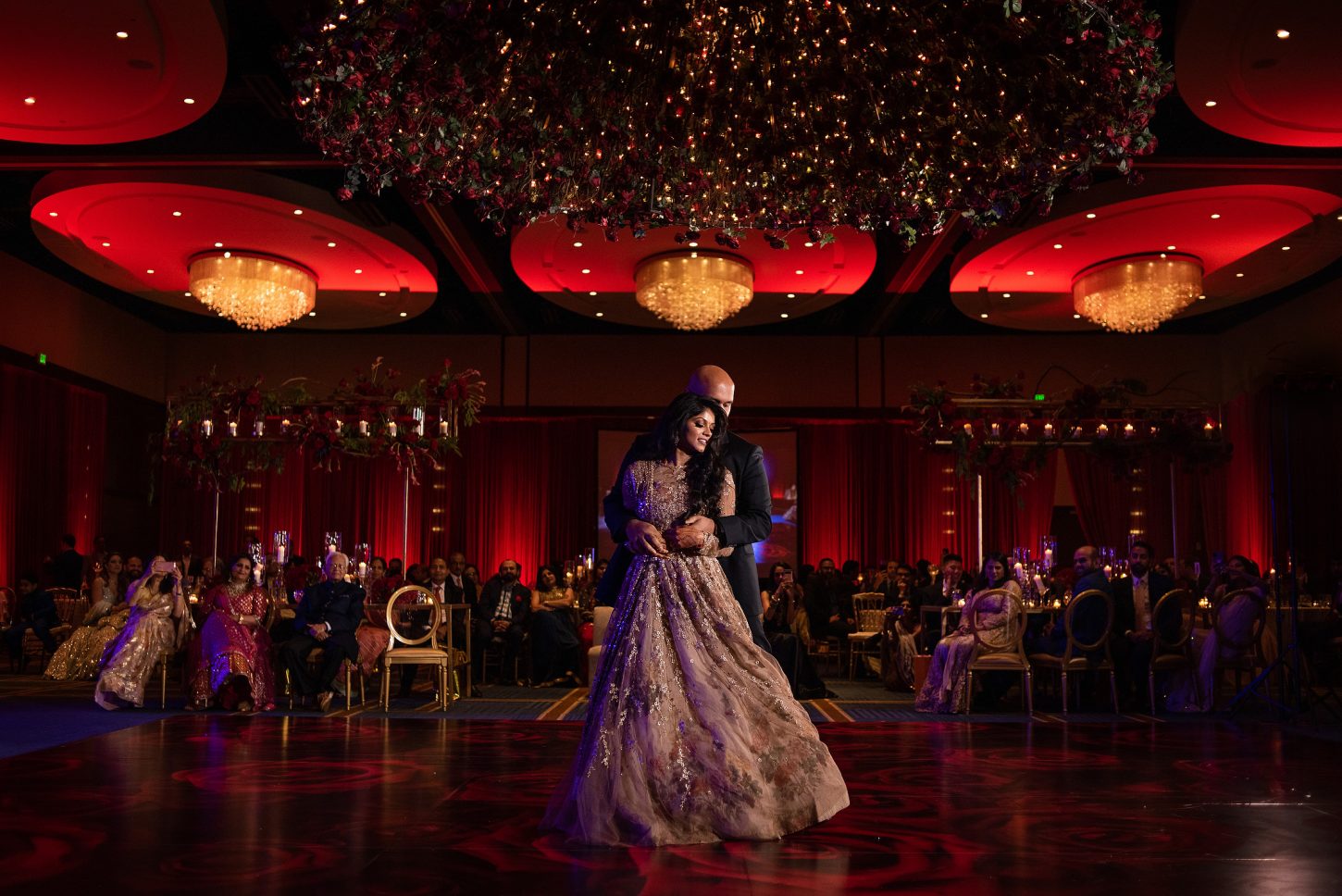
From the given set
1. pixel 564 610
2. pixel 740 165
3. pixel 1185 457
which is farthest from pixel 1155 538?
pixel 740 165

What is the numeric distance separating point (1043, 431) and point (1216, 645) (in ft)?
10.3

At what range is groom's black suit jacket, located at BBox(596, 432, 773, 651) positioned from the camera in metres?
3.90

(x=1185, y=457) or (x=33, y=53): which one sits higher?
(x=33, y=53)

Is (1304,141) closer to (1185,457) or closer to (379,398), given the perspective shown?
(1185,457)

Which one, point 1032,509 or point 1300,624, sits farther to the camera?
point 1032,509

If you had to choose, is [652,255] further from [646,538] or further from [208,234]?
[646,538]

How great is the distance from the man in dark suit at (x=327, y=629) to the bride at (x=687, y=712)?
4932 mm

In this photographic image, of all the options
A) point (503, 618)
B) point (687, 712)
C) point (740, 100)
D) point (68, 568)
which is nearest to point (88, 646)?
point (68, 568)

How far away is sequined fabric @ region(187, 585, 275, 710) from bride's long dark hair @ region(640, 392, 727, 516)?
534 centimetres

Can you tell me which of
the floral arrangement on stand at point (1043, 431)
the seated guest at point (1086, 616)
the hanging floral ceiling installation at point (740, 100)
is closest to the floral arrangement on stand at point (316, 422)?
the floral arrangement on stand at point (1043, 431)

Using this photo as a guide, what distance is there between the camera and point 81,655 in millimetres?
10516

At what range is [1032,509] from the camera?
16.5m

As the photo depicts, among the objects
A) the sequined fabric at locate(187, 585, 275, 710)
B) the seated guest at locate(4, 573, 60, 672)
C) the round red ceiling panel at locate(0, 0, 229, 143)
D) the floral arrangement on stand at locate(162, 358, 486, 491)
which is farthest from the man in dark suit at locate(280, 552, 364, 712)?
the seated guest at locate(4, 573, 60, 672)

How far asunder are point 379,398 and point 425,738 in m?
4.52
